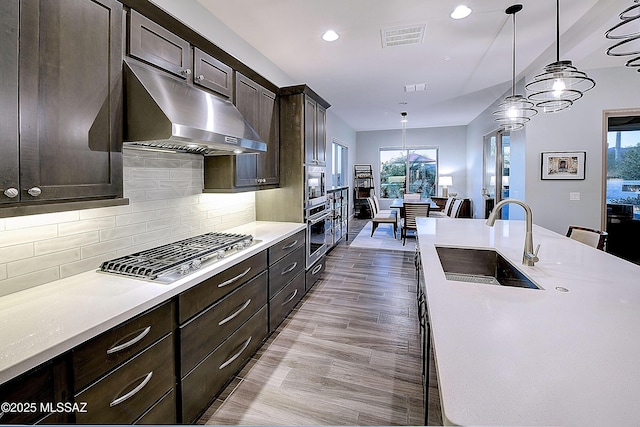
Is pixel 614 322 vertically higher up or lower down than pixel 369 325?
higher up

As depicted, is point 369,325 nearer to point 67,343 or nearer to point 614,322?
point 614,322

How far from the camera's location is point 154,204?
88.1 inches

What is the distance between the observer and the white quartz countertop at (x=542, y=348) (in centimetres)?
70

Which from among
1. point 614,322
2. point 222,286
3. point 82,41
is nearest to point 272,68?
point 82,41

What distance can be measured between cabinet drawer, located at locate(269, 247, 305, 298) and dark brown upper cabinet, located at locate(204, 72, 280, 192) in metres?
0.76

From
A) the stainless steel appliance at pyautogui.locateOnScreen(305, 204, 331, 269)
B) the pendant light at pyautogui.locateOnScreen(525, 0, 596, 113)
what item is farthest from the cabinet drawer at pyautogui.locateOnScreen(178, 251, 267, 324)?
the pendant light at pyautogui.locateOnScreen(525, 0, 596, 113)

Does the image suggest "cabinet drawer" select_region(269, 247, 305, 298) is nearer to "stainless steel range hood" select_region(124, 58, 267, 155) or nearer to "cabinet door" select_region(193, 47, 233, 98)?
"stainless steel range hood" select_region(124, 58, 267, 155)

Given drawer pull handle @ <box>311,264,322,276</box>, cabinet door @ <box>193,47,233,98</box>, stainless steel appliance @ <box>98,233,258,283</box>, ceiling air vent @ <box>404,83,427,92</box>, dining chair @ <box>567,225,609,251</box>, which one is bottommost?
drawer pull handle @ <box>311,264,322,276</box>

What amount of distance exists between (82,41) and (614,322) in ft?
8.26

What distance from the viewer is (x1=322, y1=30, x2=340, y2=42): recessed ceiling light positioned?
3.24 metres

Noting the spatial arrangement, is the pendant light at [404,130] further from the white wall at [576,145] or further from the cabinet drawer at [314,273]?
the cabinet drawer at [314,273]

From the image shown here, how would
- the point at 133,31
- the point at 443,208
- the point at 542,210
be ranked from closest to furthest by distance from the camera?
the point at 133,31 < the point at 542,210 < the point at 443,208

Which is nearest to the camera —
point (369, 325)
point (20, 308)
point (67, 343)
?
point (67, 343)

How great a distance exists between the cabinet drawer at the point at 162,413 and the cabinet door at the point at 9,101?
1089mm
